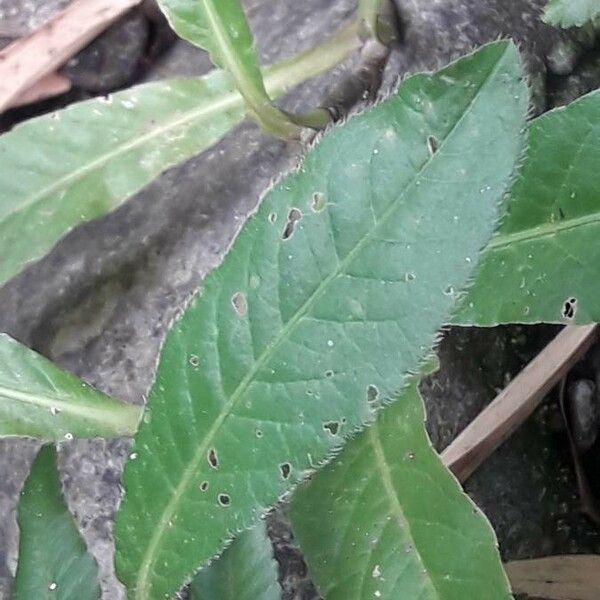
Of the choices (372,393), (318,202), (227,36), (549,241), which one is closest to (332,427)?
(372,393)

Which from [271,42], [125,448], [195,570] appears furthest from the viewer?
[271,42]

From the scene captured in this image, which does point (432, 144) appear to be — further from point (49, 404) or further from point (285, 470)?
point (49, 404)

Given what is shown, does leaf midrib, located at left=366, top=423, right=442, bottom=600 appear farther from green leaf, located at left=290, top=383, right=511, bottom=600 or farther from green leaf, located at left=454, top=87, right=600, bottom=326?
green leaf, located at left=454, top=87, right=600, bottom=326

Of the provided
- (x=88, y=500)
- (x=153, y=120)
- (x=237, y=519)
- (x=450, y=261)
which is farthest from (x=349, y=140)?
(x=88, y=500)

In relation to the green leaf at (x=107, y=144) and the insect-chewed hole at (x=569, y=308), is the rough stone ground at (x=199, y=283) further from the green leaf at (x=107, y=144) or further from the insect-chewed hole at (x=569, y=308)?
the insect-chewed hole at (x=569, y=308)

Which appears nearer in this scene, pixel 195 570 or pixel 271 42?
pixel 195 570

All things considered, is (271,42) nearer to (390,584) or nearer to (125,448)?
(125,448)
